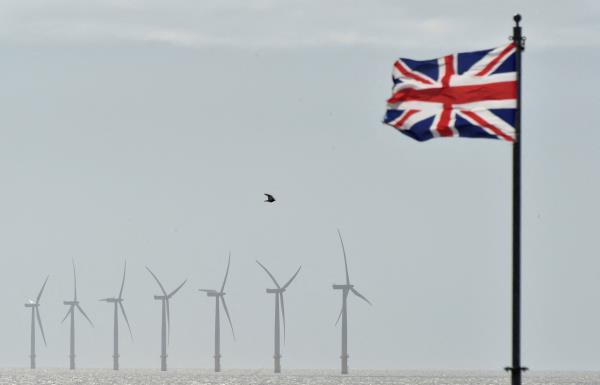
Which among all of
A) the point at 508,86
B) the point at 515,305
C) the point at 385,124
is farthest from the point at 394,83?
the point at 515,305

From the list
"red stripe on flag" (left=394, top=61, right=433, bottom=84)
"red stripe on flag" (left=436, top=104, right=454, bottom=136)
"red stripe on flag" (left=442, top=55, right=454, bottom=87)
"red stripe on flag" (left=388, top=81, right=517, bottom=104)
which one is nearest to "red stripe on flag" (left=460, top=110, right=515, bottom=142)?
"red stripe on flag" (left=388, top=81, right=517, bottom=104)

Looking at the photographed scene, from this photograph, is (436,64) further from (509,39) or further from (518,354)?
(518,354)

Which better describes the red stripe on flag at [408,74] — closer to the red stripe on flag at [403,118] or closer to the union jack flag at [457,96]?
the union jack flag at [457,96]

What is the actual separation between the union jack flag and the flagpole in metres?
0.14

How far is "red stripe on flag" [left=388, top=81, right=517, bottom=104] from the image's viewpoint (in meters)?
37.8

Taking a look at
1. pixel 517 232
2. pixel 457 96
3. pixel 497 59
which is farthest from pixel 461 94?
pixel 517 232

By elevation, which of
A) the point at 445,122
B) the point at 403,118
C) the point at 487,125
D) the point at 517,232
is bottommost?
the point at 517,232

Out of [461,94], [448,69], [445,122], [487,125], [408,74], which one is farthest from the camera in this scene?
[408,74]

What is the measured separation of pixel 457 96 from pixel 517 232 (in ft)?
11.8

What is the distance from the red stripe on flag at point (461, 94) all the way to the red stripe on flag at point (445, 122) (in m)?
0.18

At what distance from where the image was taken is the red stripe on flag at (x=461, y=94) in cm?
3784

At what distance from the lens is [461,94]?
38469 millimetres

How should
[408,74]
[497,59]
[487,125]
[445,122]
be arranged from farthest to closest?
[408,74], [445,122], [497,59], [487,125]

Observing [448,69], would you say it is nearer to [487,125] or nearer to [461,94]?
[461,94]
